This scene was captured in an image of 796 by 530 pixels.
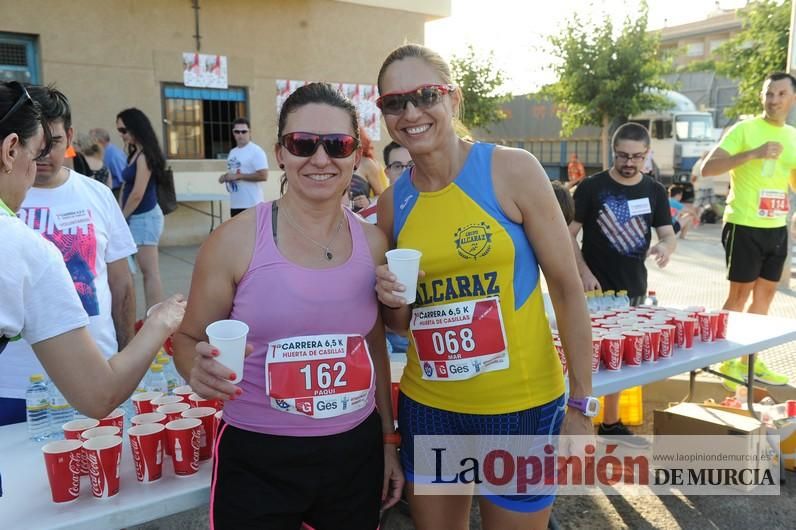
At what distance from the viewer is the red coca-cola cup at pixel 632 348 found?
314cm

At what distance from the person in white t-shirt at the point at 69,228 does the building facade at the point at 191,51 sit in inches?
335

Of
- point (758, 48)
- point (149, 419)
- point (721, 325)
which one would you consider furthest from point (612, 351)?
point (758, 48)

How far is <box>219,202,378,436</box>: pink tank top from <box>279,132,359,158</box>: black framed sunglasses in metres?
0.22

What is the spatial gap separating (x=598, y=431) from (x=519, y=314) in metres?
2.62

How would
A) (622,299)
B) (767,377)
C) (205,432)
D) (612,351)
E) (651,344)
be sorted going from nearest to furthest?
Answer: (205,432) → (612,351) → (651,344) → (622,299) → (767,377)

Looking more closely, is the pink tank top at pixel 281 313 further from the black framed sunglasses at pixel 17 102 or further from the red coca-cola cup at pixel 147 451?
the black framed sunglasses at pixel 17 102

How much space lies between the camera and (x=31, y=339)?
1.56 m

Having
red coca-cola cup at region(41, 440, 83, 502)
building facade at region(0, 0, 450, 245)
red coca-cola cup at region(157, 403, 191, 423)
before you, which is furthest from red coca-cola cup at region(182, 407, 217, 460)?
building facade at region(0, 0, 450, 245)

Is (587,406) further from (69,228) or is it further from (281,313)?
(69,228)

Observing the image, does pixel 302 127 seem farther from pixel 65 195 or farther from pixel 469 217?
pixel 65 195

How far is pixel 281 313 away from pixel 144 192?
4.76 metres

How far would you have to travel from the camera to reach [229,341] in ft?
4.98

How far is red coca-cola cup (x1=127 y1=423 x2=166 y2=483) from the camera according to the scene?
194 centimetres

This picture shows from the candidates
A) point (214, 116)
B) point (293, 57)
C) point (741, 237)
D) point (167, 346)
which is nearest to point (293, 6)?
point (293, 57)
